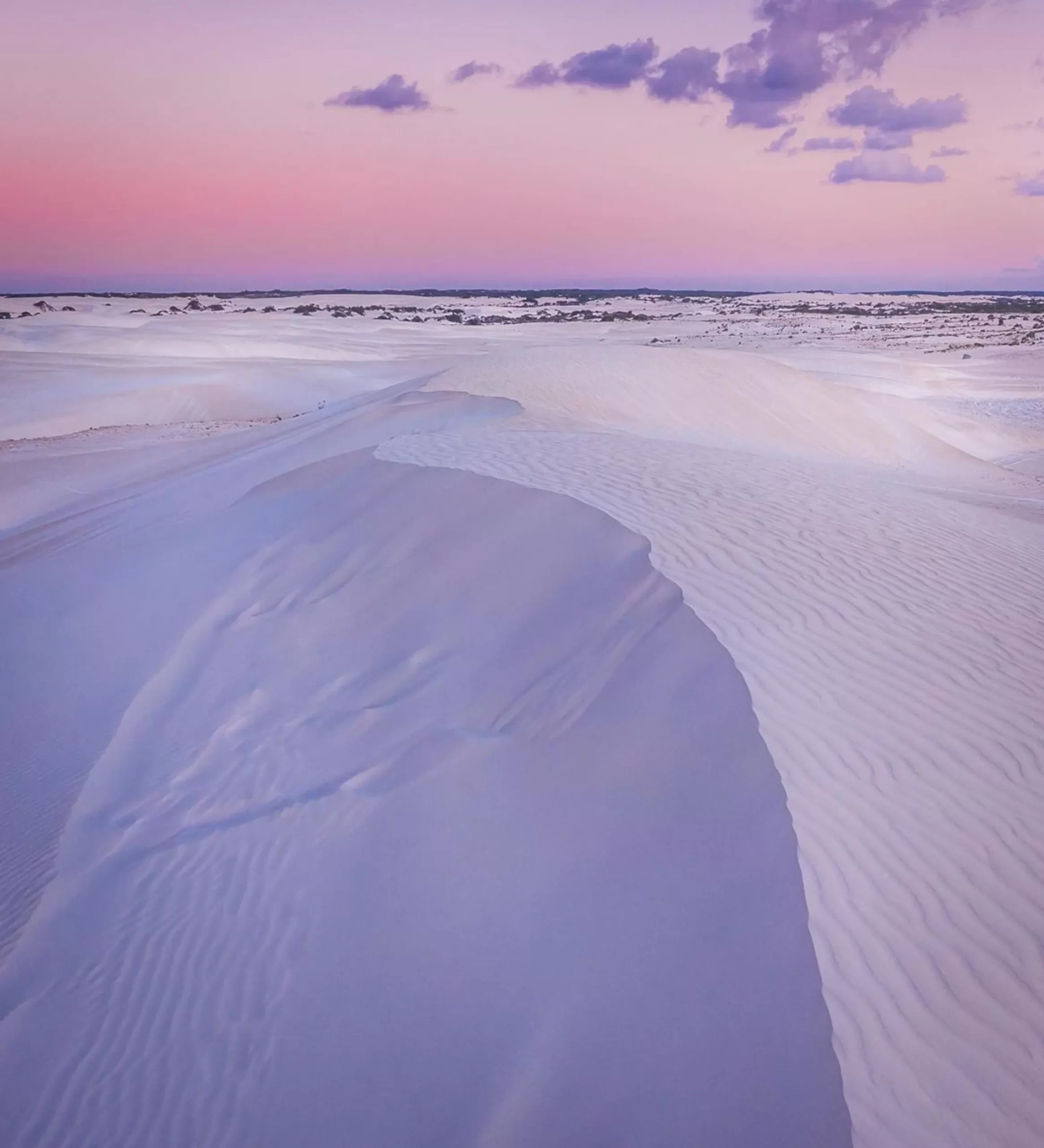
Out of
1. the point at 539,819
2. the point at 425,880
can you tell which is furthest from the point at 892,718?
the point at 425,880

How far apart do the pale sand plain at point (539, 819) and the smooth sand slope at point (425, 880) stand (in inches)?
0.7

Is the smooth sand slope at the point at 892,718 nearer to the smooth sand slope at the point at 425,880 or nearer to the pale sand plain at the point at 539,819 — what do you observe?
the pale sand plain at the point at 539,819

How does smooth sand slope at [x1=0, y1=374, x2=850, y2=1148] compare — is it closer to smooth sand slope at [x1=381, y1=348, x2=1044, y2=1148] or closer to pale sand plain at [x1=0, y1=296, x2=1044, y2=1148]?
pale sand plain at [x1=0, y1=296, x2=1044, y2=1148]

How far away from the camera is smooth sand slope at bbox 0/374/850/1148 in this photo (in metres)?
3.02

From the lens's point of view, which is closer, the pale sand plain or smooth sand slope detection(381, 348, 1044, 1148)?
smooth sand slope detection(381, 348, 1044, 1148)

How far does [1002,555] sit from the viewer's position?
6695mm

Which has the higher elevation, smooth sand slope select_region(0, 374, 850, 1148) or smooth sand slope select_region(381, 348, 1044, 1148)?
smooth sand slope select_region(381, 348, 1044, 1148)

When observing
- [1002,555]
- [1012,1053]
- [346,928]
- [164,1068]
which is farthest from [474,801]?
[1002,555]

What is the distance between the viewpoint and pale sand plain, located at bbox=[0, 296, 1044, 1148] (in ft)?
9.64

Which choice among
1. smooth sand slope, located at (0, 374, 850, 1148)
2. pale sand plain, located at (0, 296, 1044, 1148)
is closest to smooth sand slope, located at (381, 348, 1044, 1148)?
pale sand plain, located at (0, 296, 1044, 1148)

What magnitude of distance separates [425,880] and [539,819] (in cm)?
57

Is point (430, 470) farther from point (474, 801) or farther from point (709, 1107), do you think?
point (709, 1107)

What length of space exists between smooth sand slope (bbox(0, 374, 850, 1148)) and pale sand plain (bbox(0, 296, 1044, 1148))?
2cm

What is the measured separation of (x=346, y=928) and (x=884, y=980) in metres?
2.17
